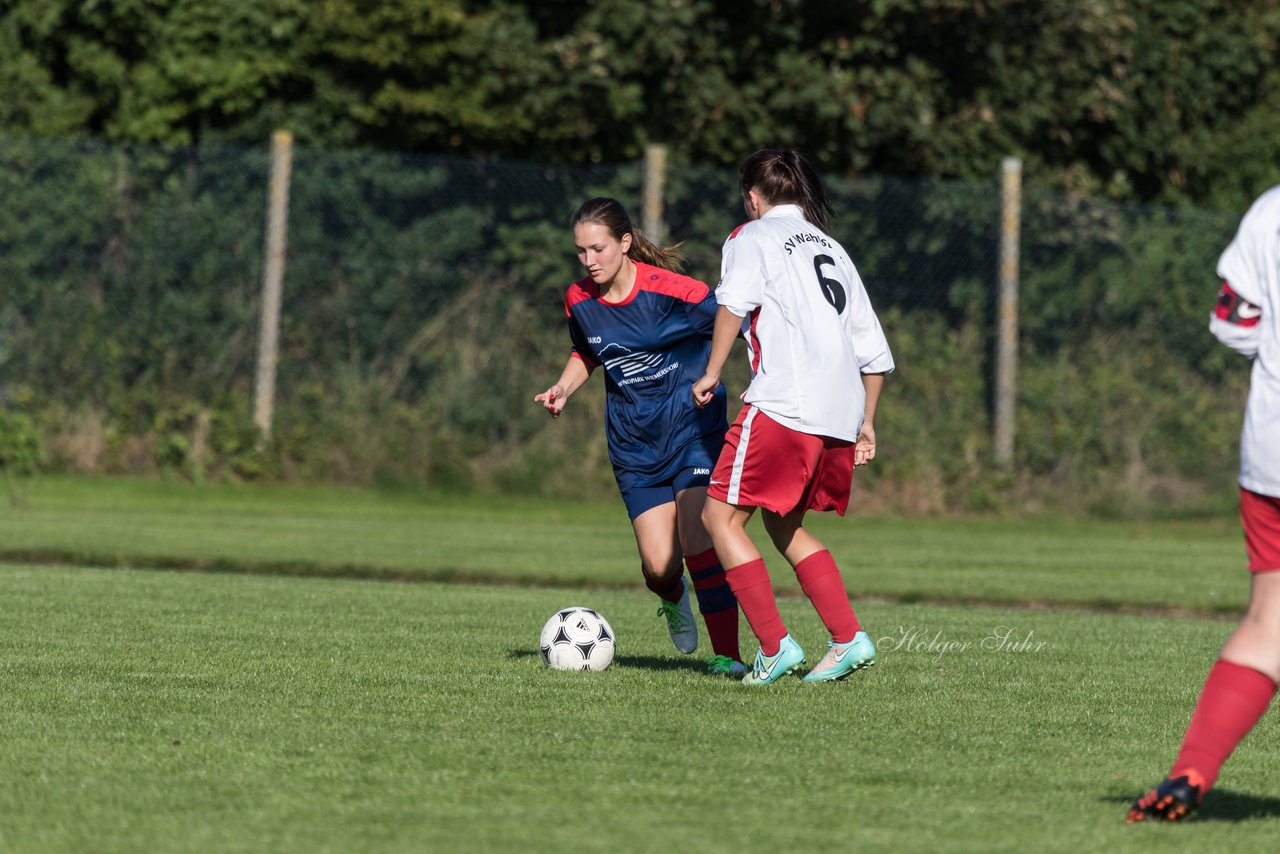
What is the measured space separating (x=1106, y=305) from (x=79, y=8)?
477 inches

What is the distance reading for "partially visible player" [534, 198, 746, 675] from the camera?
7254 millimetres

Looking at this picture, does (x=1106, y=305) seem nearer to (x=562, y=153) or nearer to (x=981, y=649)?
(x=562, y=153)

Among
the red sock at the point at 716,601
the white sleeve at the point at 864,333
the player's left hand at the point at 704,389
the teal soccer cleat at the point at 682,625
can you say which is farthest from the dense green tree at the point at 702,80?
the player's left hand at the point at 704,389

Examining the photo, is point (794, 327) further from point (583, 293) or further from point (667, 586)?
point (667, 586)

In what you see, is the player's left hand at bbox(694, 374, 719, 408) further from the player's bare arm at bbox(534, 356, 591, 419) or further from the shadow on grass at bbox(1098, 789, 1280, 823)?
the shadow on grass at bbox(1098, 789, 1280, 823)

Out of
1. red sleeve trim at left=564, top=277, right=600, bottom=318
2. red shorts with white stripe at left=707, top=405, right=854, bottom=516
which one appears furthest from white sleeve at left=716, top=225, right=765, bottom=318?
red sleeve trim at left=564, top=277, right=600, bottom=318

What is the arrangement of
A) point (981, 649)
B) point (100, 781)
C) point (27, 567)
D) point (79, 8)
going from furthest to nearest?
point (79, 8)
point (27, 567)
point (981, 649)
point (100, 781)

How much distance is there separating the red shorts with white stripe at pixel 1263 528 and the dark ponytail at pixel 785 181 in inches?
107

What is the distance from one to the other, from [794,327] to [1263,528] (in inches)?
91.3

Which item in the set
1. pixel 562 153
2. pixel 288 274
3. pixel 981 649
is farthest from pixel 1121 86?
pixel 981 649

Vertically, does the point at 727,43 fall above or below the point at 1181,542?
above

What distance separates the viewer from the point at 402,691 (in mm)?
6289

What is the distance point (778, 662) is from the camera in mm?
6562

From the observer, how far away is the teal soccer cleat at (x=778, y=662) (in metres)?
6.56
